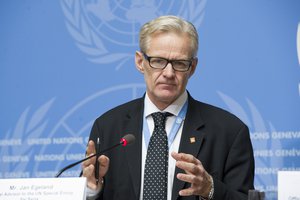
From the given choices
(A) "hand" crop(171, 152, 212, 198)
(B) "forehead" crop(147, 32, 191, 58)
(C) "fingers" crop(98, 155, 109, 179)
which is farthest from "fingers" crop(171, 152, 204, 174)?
(B) "forehead" crop(147, 32, 191, 58)

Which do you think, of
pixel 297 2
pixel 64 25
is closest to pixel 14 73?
pixel 64 25

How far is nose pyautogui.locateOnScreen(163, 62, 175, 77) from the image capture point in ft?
10.1

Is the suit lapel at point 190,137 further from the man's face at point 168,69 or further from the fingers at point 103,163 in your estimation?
the fingers at point 103,163

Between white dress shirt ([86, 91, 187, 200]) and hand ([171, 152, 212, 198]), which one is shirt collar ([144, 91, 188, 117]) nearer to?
white dress shirt ([86, 91, 187, 200])

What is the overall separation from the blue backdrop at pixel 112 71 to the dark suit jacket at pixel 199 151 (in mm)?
840

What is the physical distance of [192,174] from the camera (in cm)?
262

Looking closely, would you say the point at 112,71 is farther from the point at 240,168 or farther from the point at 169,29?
the point at 240,168

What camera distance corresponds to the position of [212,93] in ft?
13.6

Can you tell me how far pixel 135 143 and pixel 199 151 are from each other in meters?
0.34

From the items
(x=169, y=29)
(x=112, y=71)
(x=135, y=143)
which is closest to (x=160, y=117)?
(x=135, y=143)

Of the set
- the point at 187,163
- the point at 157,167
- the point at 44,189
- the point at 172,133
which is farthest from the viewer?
the point at 172,133

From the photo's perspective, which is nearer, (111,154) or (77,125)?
(111,154)

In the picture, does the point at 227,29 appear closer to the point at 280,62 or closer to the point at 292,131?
the point at 280,62

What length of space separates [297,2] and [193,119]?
138 cm
